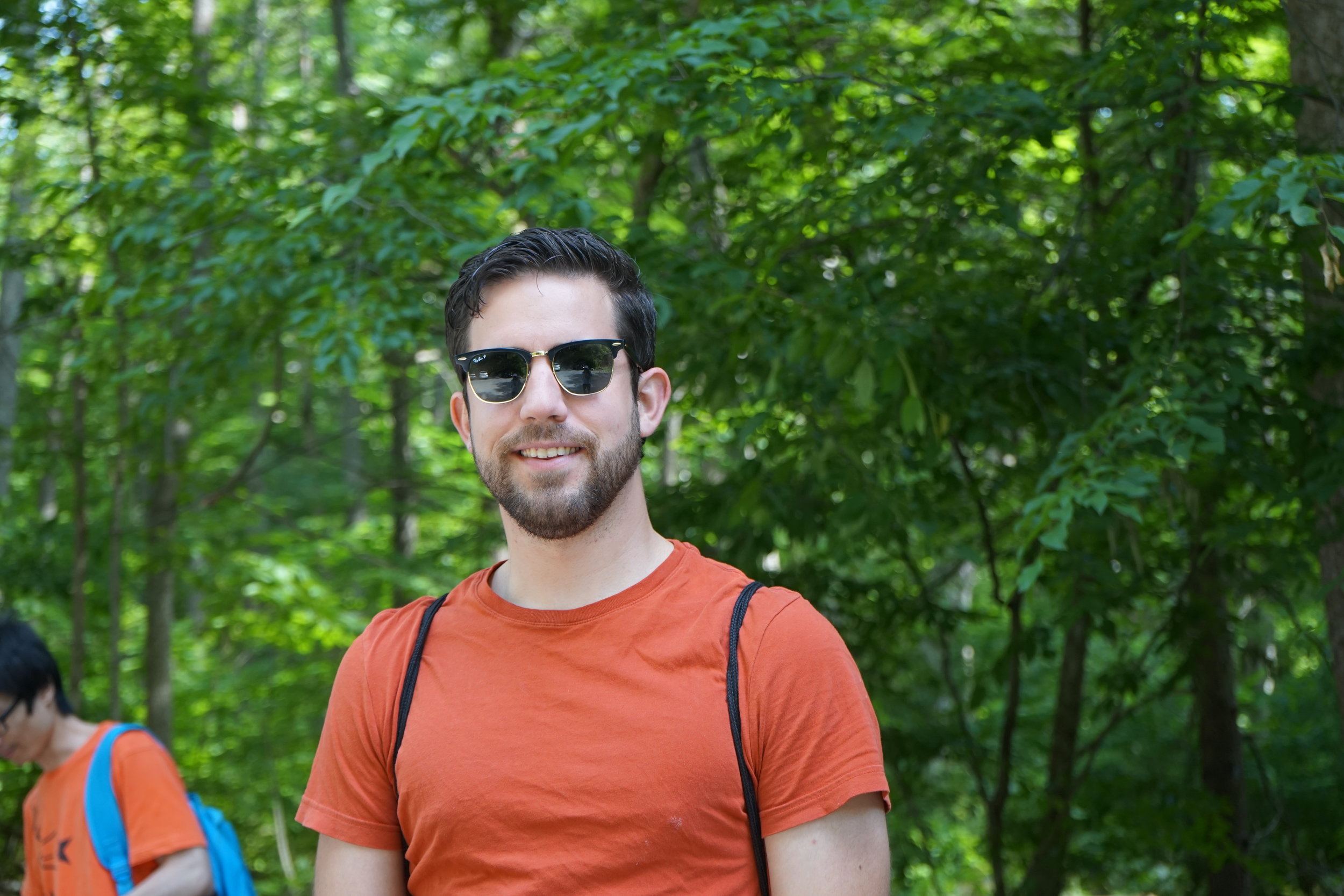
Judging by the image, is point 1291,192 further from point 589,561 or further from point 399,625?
point 399,625

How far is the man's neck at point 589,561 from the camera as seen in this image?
4.77 ft

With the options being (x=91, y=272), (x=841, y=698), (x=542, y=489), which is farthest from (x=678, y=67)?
(x=91, y=272)

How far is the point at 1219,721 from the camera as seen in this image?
5.02m

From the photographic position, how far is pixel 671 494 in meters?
3.99

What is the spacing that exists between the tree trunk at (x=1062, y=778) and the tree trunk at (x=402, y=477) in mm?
4531

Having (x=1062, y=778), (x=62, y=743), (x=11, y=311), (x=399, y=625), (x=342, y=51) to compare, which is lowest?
(x=1062, y=778)

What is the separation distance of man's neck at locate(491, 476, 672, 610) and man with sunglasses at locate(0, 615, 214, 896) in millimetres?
Answer: 1567

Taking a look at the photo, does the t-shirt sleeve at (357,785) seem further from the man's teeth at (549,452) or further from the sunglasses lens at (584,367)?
the sunglasses lens at (584,367)

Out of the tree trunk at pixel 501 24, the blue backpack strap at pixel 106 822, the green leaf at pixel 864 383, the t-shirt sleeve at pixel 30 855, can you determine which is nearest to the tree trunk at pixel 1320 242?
the green leaf at pixel 864 383

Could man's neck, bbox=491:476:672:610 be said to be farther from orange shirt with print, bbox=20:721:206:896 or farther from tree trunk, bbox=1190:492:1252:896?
tree trunk, bbox=1190:492:1252:896

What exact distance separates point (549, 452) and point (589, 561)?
0.51ft

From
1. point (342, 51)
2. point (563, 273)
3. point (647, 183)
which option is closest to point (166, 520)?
point (342, 51)

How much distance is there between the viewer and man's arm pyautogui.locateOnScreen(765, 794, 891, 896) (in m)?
1.28

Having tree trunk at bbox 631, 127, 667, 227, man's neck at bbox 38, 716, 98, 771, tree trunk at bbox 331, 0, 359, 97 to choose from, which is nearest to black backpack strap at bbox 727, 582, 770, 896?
man's neck at bbox 38, 716, 98, 771
